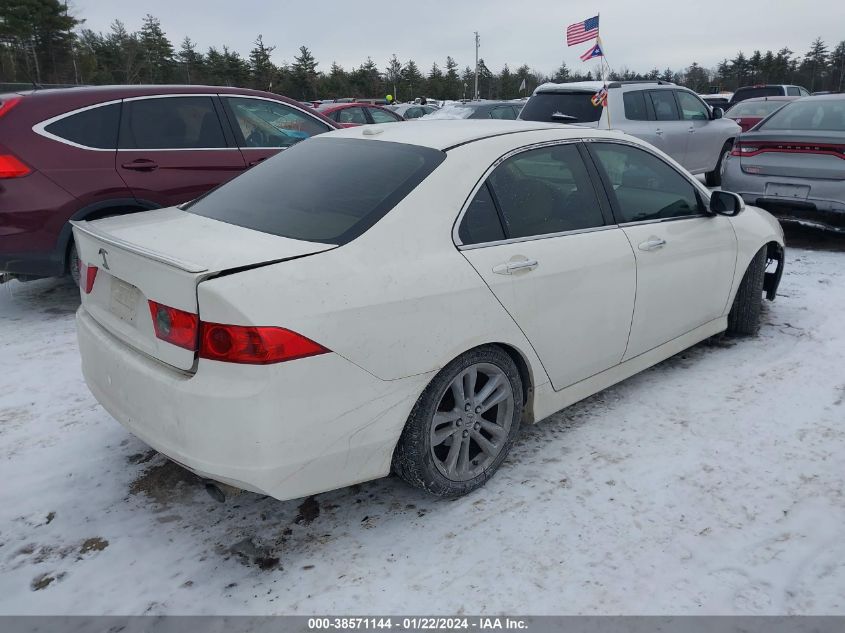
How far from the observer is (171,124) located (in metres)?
5.46

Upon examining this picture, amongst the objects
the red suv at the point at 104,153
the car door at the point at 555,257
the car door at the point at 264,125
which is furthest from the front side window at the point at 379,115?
the car door at the point at 555,257

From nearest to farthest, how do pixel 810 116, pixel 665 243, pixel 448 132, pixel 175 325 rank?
pixel 175 325 < pixel 448 132 < pixel 665 243 < pixel 810 116

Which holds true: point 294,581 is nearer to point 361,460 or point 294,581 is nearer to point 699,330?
point 361,460

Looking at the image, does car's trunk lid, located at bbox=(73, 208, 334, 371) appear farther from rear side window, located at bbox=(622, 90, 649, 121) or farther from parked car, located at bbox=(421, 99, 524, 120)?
parked car, located at bbox=(421, 99, 524, 120)

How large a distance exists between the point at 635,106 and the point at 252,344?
27.9ft

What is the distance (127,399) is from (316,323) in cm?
90

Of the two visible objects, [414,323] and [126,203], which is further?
[126,203]

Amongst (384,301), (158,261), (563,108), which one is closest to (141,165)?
(158,261)

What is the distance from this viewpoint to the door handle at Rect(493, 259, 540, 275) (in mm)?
2729

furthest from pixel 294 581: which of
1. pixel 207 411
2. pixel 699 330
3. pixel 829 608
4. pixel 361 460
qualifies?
pixel 699 330

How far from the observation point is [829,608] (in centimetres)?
220

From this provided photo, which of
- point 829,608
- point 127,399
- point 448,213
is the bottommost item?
point 829,608

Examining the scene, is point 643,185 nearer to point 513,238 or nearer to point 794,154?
point 513,238

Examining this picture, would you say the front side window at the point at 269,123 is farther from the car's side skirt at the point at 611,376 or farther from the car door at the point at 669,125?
the car door at the point at 669,125
